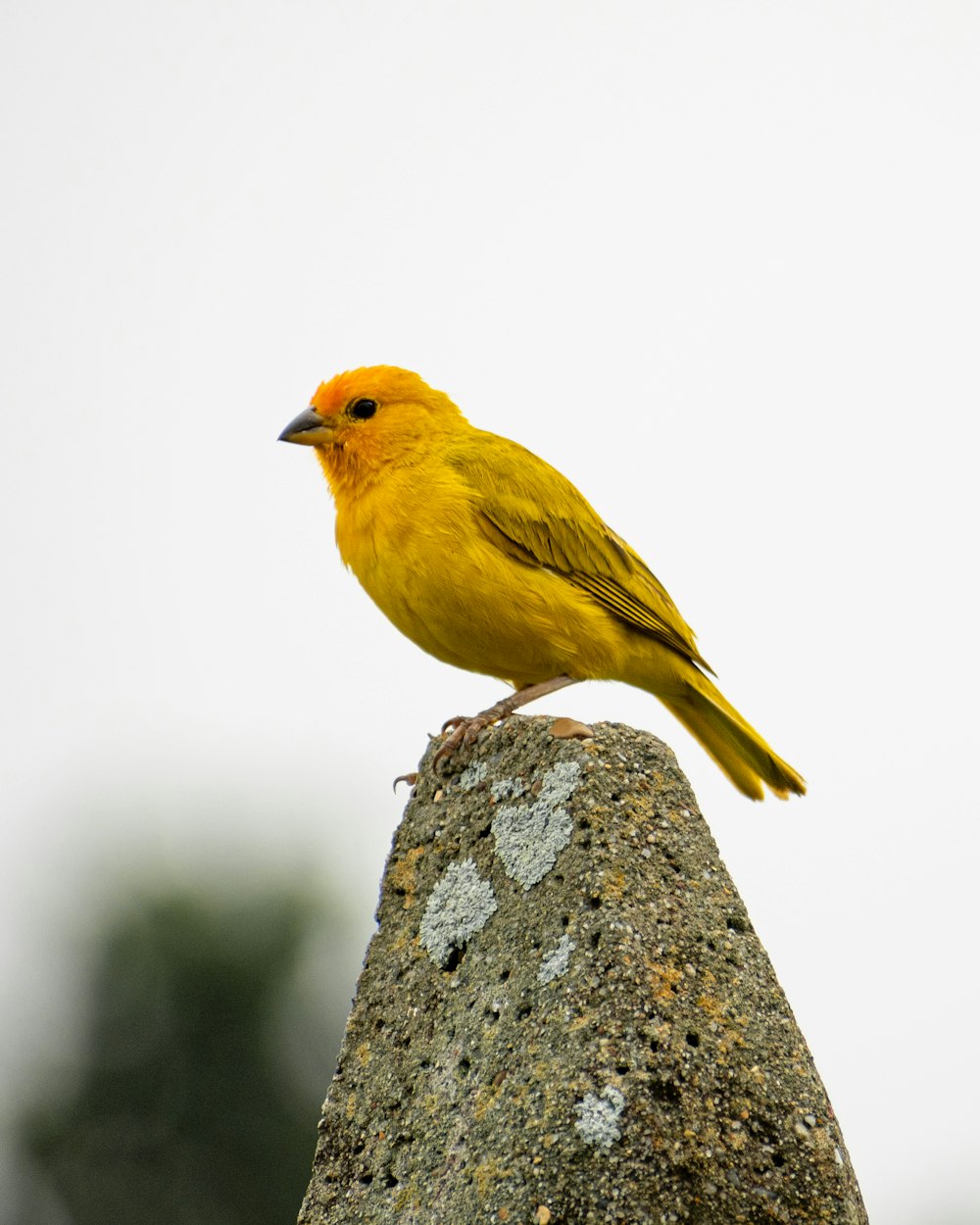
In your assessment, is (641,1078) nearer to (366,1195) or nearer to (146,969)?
(366,1195)

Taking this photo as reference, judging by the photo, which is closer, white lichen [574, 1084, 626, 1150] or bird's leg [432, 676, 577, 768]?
white lichen [574, 1084, 626, 1150]

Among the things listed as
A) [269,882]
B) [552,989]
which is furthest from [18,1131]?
[552,989]

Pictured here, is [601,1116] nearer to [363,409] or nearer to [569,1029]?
[569,1029]

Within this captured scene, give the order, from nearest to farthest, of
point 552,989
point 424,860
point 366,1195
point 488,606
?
point 552,989, point 366,1195, point 424,860, point 488,606

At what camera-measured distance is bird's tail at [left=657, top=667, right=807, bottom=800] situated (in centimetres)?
579

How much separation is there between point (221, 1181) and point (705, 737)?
489 centimetres

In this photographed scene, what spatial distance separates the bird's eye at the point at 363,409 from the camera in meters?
6.12

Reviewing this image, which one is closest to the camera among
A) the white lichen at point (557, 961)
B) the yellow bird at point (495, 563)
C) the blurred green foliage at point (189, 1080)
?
the white lichen at point (557, 961)

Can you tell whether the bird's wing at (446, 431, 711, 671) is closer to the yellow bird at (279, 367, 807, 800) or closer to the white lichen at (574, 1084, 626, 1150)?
the yellow bird at (279, 367, 807, 800)

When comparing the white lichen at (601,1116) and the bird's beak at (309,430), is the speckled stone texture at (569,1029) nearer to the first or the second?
the white lichen at (601,1116)

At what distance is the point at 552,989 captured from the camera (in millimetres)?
3047

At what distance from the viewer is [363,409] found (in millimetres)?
6137

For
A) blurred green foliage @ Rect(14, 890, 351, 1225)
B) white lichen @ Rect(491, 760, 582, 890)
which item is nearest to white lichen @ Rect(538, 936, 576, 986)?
white lichen @ Rect(491, 760, 582, 890)

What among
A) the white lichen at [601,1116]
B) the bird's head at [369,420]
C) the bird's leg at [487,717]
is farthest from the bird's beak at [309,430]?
the white lichen at [601,1116]
